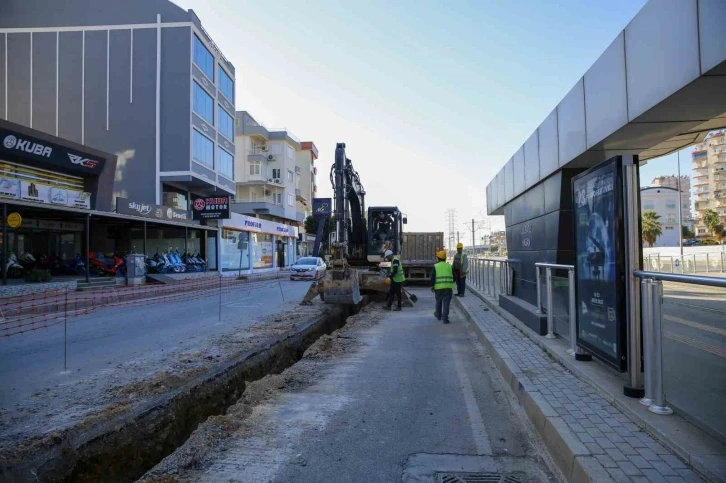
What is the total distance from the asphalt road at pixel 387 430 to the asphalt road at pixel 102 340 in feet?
10.7

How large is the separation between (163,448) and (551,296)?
562 centimetres

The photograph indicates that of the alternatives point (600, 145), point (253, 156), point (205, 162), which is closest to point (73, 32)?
point (205, 162)

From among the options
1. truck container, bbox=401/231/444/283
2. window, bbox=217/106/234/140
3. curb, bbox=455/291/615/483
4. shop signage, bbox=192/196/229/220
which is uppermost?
window, bbox=217/106/234/140

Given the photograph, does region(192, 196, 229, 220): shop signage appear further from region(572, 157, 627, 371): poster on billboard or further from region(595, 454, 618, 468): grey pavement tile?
region(595, 454, 618, 468): grey pavement tile

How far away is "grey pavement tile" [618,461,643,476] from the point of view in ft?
11.0

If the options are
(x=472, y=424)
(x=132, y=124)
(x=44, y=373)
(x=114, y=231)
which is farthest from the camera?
(x=132, y=124)

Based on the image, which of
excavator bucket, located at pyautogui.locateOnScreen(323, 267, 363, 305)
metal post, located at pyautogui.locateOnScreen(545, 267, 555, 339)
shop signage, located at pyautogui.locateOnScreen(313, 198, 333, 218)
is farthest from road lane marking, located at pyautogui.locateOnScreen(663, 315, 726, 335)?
shop signage, located at pyautogui.locateOnScreen(313, 198, 333, 218)

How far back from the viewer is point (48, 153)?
2253 cm

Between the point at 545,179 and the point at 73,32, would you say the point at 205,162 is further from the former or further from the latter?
the point at 545,179

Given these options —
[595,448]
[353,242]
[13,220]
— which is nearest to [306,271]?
[353,242]

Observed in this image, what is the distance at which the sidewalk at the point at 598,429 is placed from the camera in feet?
11.1

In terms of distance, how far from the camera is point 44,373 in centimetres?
715

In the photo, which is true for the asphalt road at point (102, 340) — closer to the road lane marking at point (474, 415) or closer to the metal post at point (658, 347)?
the road lane marking at point (474, 415)

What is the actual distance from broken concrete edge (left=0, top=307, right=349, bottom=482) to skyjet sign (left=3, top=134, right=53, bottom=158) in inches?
747
